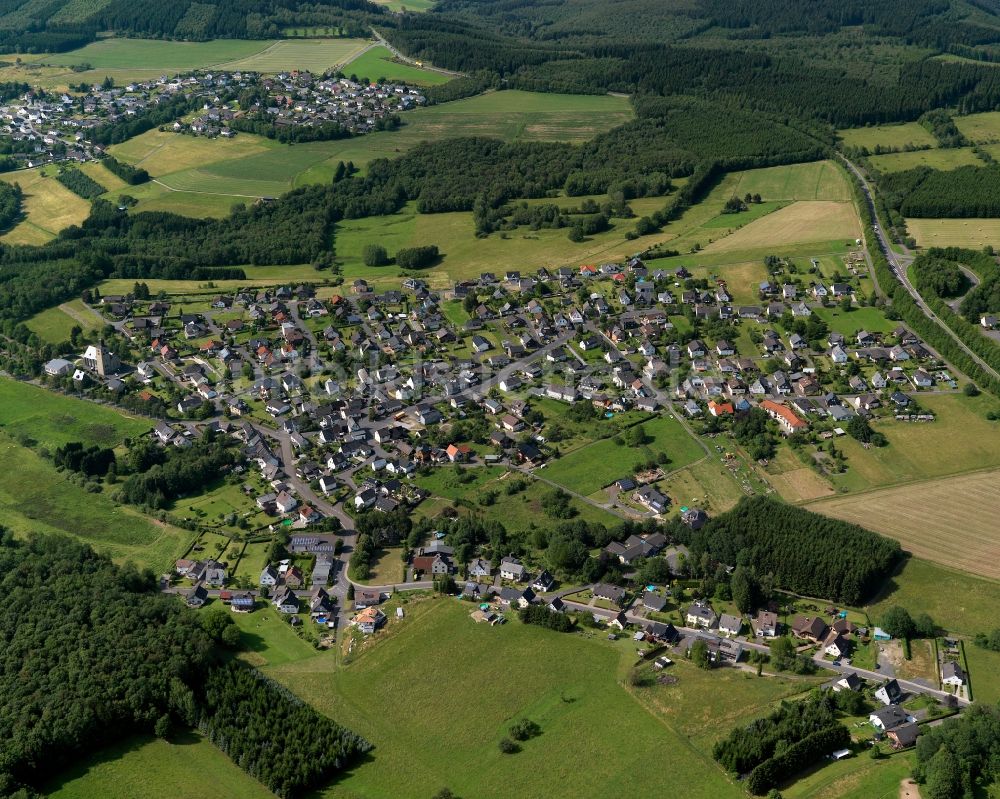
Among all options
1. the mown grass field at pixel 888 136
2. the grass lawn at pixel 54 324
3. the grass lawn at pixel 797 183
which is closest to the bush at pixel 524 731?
the grass lawn at pixel 54 324

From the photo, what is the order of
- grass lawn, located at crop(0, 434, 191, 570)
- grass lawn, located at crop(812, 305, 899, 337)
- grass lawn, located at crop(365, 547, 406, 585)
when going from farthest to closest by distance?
grass lawn, located at crop(812, 305, 899, 337), grass lawn, located at crop(0, 434, 191, 570), grass lawn, located at crop(365, 547, 406, 585)

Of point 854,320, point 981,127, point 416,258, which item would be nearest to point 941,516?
point 854,320

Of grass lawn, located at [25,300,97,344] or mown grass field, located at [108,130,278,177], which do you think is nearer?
grass lawn, located at [25,300,97,344]

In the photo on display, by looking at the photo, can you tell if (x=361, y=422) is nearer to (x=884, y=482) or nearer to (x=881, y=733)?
(x=884, y=482)

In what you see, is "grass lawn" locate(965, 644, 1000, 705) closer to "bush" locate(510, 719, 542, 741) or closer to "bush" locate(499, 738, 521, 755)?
"bush" locate(510, 719, 542, 741)

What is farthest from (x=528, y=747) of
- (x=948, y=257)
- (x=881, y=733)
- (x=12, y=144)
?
(x=12, y=144)

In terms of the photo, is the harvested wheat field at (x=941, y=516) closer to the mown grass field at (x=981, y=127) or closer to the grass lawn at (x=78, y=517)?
the grass lawn at (x=78, y=517)

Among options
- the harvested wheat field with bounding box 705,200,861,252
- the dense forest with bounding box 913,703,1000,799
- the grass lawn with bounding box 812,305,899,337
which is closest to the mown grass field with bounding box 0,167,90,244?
the harvested wheat field with bounding box 705,200,861,252

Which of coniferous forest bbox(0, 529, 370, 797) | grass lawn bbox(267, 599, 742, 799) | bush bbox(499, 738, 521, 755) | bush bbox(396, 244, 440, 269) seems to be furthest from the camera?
bush bbox(396, 244, 440, 269)
